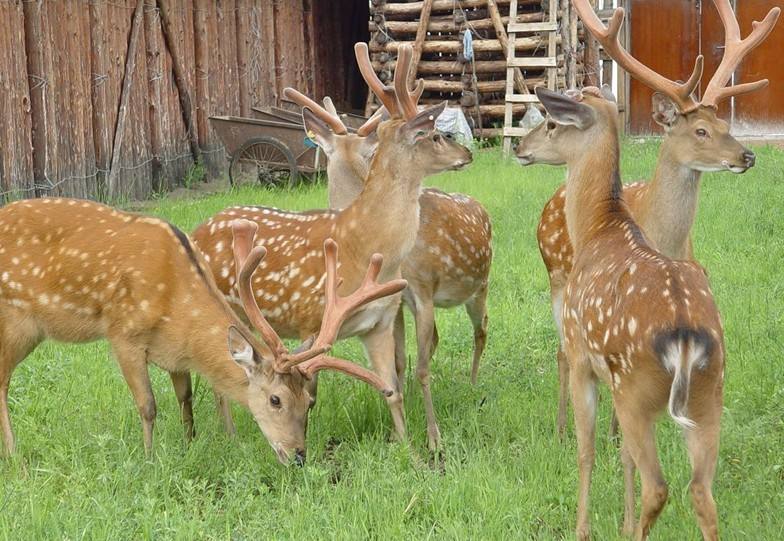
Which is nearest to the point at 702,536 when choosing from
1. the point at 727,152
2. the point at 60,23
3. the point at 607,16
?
the point at 727,152

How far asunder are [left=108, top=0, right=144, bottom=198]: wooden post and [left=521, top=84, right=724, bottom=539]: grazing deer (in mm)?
8986

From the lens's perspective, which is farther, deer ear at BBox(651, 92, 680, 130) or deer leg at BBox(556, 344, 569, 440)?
deer ear at BBox(651, 92, 680, 130)

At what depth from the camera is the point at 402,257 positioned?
5.93m

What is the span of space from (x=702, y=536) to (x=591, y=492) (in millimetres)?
690

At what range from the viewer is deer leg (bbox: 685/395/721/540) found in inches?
152

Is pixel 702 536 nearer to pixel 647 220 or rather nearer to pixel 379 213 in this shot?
pixel 647 220

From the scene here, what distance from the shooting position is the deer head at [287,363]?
16.5 feet

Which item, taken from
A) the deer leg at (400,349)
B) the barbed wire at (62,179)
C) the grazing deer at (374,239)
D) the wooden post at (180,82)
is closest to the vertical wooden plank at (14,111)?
the barbed wire at (62,179)

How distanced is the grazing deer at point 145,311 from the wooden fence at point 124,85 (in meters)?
5.66

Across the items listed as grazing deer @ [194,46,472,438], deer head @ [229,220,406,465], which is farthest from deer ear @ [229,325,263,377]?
grazing deer @ [194,46,472,438]

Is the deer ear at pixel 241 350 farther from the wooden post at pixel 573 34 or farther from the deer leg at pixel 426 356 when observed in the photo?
the wooden post at pixel 573 34

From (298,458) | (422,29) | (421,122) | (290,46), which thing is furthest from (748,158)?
(422,29)

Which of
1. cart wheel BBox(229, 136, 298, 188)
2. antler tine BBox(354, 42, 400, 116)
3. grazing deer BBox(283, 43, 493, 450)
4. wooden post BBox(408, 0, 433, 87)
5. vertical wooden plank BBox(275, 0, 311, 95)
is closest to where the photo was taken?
antler tine BBox(354, 42, 400, 116)

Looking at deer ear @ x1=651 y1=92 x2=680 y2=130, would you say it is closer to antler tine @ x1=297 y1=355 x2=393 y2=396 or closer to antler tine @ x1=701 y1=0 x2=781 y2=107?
antler tine @ x1=701 y1=0 x2=781 y2=107
